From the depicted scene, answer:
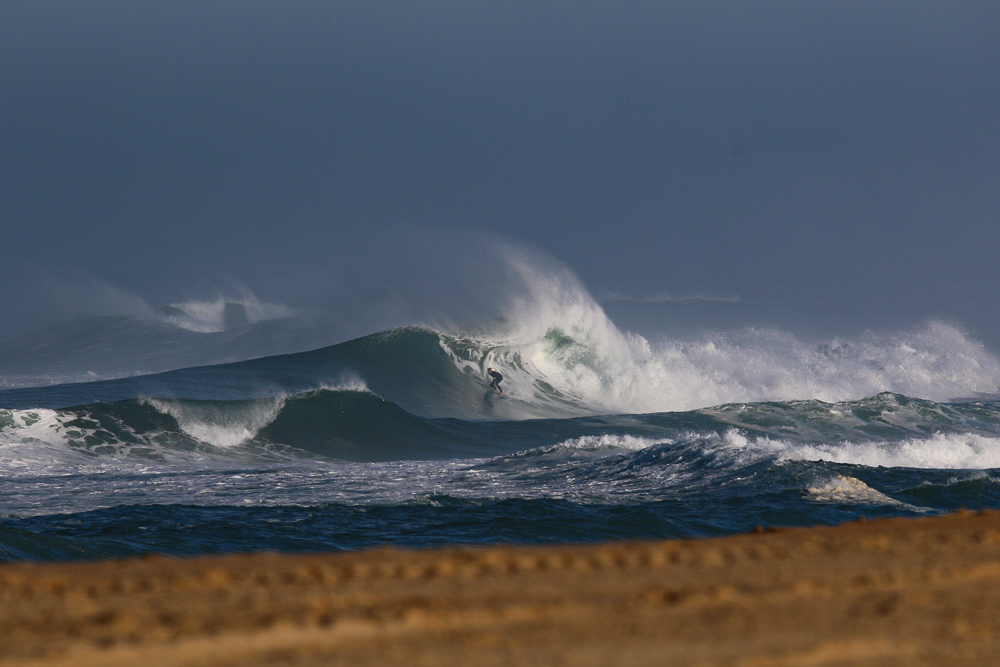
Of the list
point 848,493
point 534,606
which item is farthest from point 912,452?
point 534,606

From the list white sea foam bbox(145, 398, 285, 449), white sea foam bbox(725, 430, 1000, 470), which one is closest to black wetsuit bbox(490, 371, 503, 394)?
white sea foam bbox(145, 398, 285, 449)

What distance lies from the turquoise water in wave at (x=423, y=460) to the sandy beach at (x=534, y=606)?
3.82 meters

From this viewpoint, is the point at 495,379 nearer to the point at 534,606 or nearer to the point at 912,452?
the point at 912,452

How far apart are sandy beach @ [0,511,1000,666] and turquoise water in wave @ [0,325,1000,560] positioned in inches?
150

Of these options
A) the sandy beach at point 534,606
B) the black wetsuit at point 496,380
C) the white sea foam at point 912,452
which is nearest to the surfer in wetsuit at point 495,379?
the black wetsuit at point 496,380

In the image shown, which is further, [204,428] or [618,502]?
[204,428]

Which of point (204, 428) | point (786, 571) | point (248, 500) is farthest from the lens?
point (204, 428)

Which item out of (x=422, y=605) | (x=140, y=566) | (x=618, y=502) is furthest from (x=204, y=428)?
(x=422, y=605)

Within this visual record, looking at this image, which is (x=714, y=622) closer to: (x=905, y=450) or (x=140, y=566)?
(x=140, y=566)

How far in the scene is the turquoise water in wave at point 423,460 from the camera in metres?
8.46

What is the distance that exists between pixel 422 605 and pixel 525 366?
24.8 m

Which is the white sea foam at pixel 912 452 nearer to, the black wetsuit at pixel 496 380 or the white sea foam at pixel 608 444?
the white sea foam at pixel 608 444

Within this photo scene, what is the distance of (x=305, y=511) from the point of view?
922 centimetres

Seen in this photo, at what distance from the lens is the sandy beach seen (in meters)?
2.55
